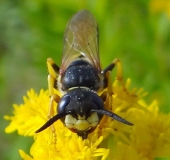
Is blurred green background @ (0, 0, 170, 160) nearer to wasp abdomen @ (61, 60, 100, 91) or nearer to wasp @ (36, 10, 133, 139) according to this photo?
wasp @ (36, 10, 133, 139)

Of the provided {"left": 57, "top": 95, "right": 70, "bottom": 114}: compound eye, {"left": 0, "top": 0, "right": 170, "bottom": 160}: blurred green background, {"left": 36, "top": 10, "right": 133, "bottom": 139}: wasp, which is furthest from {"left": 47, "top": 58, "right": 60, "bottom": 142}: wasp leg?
{"left": 0, "top": 0, "right": 170, "bottom": 160}: blurred green background

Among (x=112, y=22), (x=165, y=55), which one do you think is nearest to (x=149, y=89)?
(x=165, y=55)

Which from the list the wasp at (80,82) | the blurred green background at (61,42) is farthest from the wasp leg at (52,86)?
the blurred green background at (61,42)

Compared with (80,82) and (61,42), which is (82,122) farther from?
(61,42)

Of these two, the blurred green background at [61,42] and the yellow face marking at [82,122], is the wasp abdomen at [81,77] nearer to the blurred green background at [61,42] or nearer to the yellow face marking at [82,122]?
the yellow face marking at [82,122]

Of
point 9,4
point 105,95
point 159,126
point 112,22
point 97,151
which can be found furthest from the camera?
point 9,4

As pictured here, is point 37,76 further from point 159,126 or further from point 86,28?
point 159,126
